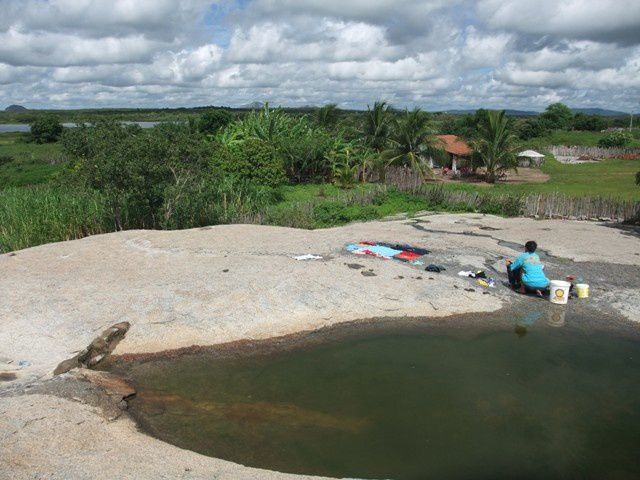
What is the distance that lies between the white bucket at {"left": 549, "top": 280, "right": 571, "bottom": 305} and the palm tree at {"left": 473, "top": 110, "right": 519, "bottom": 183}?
71.8ft

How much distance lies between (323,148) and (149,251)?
18.1m

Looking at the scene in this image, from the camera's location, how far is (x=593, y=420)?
22.5 feet

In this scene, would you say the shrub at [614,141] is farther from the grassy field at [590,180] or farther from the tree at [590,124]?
the tree at [590,124]

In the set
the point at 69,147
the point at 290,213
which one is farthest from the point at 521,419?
the point at 69,147

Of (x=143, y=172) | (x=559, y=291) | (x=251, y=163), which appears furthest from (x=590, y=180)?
(x=143, y=172)

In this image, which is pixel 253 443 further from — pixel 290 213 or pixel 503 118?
pixel 503 118

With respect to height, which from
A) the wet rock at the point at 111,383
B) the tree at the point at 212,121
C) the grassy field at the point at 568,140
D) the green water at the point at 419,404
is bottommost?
the green water at the point at 419,404

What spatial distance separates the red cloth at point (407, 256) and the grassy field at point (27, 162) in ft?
64.6

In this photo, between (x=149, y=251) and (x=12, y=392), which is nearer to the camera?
(x=12, y=392)

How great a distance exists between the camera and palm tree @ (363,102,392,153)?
104ft

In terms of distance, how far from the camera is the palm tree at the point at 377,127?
104 feet

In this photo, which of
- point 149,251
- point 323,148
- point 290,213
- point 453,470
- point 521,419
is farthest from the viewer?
point 323,148

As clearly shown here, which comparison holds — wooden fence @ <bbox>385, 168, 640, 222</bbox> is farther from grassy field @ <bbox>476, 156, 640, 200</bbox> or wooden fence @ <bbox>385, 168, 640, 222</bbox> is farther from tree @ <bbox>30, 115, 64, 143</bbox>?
tree @ <bbox>30, 115, 64, 143</bbox>

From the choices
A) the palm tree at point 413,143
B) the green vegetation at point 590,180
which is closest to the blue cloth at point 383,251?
the green vegetation at point 590,180
